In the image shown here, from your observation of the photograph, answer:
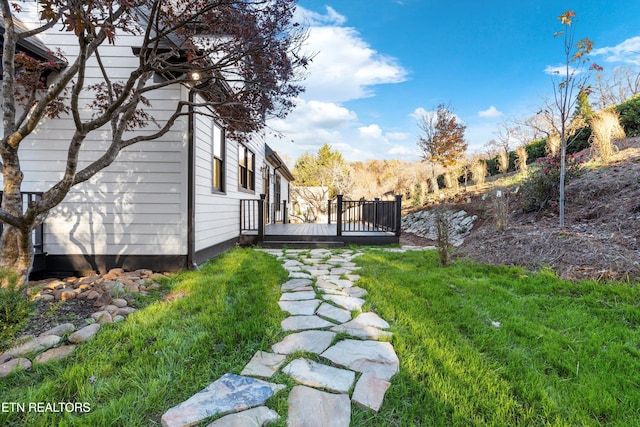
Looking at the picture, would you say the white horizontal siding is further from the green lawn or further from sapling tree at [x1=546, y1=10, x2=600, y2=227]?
sapling tree at [x1=546, y1=10, x2=600, y2=227]

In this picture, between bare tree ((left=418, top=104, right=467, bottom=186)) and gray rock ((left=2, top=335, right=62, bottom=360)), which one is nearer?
gray rock ((left=2, top=335, right=62, bottom=360))

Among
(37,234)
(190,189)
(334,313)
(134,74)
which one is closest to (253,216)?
(190,189)

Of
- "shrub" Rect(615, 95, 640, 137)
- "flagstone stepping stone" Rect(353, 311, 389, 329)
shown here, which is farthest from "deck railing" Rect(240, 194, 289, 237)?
"shrub" Rect(615, 95, 640, 137)

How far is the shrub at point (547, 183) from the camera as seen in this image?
600 centimetres

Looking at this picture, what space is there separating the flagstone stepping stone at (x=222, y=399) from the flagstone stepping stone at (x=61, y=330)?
1.54 metres

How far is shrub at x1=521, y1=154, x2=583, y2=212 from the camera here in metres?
6.00

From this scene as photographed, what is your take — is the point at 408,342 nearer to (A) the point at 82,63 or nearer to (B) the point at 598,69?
(A) the point at 82,63

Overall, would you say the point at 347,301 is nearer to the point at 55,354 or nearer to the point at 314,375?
the point at 314,375

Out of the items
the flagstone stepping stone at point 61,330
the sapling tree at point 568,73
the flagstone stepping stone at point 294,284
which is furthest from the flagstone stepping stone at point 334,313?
the sapling tree at point 568,73

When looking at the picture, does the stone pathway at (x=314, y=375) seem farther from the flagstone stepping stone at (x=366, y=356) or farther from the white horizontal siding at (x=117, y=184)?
the white horizontal siding at (x=117, y=184)

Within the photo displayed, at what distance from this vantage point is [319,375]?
1.71 metres

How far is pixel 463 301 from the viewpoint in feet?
9.59

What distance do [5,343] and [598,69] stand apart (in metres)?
8.01

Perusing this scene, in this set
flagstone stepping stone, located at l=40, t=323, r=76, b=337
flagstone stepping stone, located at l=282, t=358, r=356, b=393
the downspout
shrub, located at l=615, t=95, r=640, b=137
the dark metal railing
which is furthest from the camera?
shrub, located at l=615, t=95, r=640, b=137
